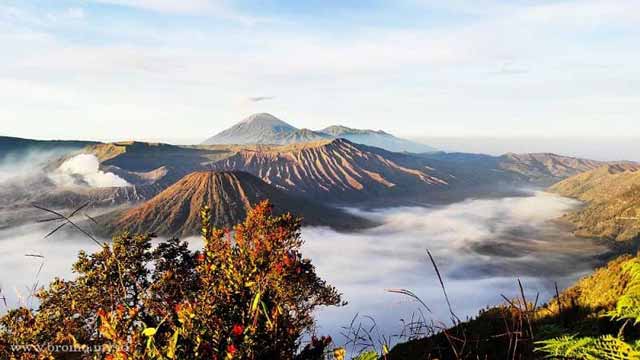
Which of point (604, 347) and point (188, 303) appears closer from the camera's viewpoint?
point (604, 347)

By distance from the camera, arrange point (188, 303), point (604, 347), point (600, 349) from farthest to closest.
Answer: point (188, 303) < point (604, 347) < point (600, 349)

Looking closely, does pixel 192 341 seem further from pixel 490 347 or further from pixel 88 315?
pixel 88 315

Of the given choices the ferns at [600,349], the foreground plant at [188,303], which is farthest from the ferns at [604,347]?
the foreground plant at [188,303]

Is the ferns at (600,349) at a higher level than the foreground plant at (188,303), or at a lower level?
higher

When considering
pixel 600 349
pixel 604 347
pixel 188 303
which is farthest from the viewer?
pixel 188 303

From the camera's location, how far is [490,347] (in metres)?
11.2

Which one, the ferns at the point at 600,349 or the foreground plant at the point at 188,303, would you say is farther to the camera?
the foreground plant at the point at 188,303

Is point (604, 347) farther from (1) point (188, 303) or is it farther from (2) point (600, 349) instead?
(1) point (188, 303)

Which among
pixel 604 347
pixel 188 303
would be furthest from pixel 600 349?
pixel 188 303

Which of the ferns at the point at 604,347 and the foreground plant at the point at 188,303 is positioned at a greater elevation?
the ferns at the point at 604,347

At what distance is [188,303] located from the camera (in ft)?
14.4

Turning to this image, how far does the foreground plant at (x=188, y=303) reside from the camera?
3.89 meters

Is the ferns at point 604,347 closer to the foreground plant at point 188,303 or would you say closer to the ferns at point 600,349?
the ferns at point 600,349

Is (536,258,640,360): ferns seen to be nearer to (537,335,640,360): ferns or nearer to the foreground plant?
(537,335,640,360): ferns
